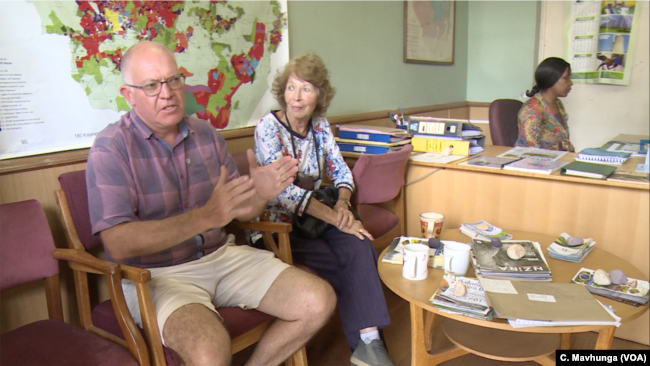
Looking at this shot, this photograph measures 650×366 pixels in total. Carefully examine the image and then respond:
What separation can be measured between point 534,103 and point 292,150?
1.20 m

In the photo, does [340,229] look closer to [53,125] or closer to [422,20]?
[53,125]

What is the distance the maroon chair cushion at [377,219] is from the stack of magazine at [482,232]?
43 centimetres

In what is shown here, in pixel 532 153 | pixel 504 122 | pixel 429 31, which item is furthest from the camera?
pixel 429 31

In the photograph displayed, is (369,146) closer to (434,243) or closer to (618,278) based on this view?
(434,243)

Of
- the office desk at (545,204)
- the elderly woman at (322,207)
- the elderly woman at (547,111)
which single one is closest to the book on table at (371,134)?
the office desk at (545,204)

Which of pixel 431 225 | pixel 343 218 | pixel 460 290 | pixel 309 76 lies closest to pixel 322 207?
pixel 343 218

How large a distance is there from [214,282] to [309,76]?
904 millimetres

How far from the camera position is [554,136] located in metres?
2.09

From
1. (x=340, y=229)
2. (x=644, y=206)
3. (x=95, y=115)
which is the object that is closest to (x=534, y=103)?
(x=644, y=206)

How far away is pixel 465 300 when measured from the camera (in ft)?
3.76

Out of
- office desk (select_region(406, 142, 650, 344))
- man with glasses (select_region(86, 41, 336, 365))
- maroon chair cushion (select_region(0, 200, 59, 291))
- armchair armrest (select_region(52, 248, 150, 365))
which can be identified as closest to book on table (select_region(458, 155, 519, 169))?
office desk (select_region(406, 142, 650, 344))

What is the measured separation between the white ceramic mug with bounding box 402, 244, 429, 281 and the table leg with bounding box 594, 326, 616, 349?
0.45 meters

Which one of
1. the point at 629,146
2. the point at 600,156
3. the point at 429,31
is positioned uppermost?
the point at 429,31

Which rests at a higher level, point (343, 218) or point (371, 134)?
point (371, 134)
